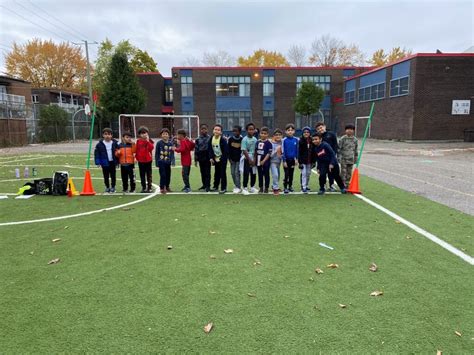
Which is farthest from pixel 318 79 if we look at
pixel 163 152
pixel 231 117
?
pixel 163 152

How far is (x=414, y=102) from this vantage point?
31859mm

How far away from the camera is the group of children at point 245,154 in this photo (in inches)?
362

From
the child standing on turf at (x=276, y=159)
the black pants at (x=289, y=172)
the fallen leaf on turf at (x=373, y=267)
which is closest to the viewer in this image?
the fallen leaf on turf at (x=373, y=267)

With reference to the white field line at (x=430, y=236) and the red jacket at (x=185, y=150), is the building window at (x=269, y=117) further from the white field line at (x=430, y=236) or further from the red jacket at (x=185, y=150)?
the white field line at (x=430, y=236)

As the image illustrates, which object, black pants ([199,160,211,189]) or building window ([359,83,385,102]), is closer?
black pants ([199,160,211,189])

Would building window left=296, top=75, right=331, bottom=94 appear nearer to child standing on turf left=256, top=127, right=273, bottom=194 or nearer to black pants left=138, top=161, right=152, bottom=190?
child standing on turf left=256, top=127, right=273, bottom=194

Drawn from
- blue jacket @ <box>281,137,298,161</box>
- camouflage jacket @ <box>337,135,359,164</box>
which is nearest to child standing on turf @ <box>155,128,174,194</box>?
blue jacket @ <box>281,137,298,161</box>

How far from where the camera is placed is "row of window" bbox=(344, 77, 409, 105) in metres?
33.8

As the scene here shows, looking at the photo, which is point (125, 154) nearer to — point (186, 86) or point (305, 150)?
point (305, 150)

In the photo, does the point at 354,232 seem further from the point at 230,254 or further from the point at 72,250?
the point at 72,250

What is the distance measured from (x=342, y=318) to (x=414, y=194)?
276 inches

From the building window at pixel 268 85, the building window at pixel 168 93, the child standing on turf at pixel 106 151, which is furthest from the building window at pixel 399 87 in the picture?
the building window at pixel 168 93

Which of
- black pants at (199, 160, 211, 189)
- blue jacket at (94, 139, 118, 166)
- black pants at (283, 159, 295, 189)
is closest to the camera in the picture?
blue jacket at (94, 139, 118, 166)

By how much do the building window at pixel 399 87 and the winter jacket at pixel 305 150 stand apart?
2851 cm
